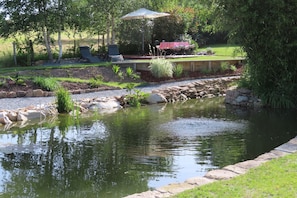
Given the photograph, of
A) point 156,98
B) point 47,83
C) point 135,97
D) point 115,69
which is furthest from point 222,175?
point 115,69

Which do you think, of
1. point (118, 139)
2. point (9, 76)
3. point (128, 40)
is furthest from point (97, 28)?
point (118, 139)

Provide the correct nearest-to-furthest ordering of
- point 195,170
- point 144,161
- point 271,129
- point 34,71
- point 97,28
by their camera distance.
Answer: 1. point 195,170
2. point 144,161
3. point 271,129
4. point 34,71
5. point 97,28

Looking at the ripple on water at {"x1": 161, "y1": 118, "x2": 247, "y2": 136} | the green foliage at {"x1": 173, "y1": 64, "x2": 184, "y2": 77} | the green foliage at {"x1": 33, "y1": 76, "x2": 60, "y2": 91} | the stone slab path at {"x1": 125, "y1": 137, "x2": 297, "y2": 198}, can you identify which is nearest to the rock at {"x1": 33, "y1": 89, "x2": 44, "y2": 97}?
the green foliage at {"x1": 33, "y1": 76, "x2": 60, "y2": 91}

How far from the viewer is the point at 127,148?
784cm

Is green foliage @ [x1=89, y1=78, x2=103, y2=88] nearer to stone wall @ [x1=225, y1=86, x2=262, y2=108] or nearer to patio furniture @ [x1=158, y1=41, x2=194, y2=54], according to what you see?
stone wall @ [x1=225, y1=86, x2=262, y2=108]

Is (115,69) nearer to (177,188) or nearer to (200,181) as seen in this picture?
(200,181)

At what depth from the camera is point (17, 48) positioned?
16891 mm

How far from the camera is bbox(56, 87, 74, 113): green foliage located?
10867 mm

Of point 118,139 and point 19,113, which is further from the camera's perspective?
point 19,113

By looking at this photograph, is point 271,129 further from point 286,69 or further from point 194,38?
point 194,38

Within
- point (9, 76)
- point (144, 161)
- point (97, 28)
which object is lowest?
point (144, 161)

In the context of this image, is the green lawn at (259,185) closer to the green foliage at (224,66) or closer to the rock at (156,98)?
the rock at (156,98)

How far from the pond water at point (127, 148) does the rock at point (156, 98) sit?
1.20m

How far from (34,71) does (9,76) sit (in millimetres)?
1157
